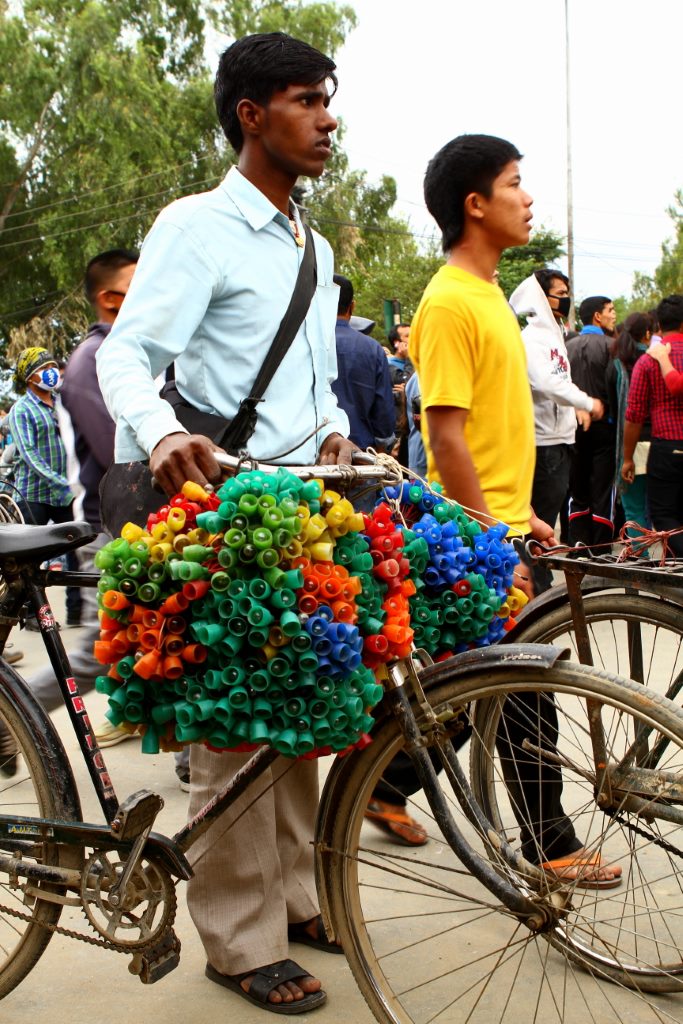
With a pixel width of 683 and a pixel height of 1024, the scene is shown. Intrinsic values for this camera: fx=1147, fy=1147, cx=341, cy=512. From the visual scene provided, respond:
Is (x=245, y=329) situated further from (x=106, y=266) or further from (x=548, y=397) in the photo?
(x=548, y=397)

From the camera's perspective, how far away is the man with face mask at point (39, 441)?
7547 mm

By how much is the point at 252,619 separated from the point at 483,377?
4.91 feet

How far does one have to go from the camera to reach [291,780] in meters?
3.03

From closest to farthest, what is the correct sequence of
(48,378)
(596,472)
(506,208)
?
(506,208)
(48,378)
(596,472)

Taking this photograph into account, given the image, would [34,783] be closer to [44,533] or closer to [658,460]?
[44,533]

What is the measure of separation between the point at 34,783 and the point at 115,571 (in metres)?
0.74

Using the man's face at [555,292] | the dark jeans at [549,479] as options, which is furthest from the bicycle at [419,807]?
the man's face at [555,292]

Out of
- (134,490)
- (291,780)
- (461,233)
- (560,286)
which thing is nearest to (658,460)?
(560,286)

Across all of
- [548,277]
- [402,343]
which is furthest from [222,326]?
[402,343]

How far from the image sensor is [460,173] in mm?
3385

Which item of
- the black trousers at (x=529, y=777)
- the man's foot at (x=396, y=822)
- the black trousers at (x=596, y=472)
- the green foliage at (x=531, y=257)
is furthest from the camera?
the green foliage at (x=531, y=257)

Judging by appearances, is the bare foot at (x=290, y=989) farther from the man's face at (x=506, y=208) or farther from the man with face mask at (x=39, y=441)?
the man with face mask at (x=39, y=441)

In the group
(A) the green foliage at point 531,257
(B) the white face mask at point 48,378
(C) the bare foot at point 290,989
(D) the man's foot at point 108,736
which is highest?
(A) the green foliage at point 531,257

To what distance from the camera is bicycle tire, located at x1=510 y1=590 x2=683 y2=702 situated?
2.61m
